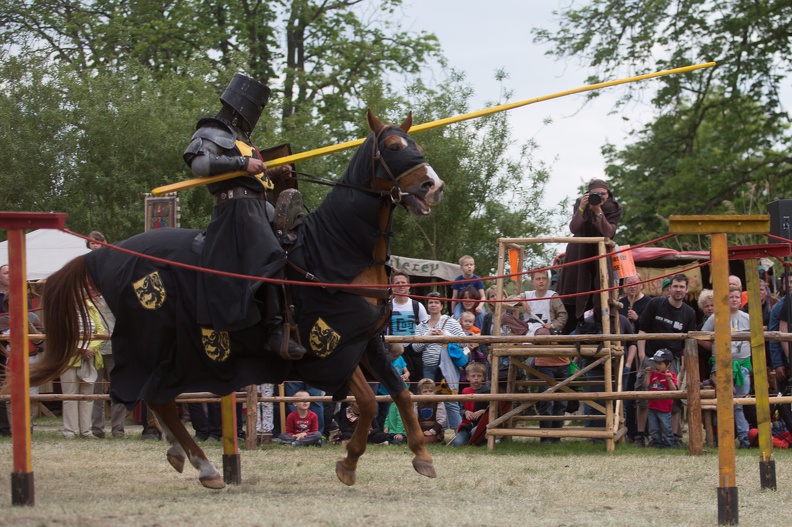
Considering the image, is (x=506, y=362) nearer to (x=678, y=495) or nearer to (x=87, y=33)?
(x=678, y=495)

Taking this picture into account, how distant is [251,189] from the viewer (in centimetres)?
748

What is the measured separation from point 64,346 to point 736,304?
6888 millimetres

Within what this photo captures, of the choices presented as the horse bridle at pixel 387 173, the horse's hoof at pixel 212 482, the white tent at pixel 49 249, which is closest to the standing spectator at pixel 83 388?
the white tent at pixel 49 249

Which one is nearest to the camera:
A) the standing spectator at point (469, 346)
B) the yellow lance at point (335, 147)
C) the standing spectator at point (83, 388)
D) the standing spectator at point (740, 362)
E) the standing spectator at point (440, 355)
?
the yellow lance at point (335, 147)

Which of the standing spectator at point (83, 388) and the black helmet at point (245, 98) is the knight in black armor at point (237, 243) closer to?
the black helmet at point (245, 98)

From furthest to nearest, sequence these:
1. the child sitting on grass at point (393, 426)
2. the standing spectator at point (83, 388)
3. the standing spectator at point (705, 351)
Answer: the standing spectator at point (83, 388)
the standing spectator at point (705, 351)
the child sitting on grass at point (393, 426)

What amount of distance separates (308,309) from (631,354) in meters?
5.71

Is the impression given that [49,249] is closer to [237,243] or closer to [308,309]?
[237,243]

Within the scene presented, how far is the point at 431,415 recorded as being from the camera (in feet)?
39.0

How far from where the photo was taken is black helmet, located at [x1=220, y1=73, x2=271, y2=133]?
24.7 feet

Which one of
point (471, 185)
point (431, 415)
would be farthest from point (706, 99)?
point (431, 415)

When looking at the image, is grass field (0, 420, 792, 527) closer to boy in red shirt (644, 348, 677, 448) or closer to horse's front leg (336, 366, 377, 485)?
horse's front leg (336, 366, 377, 485)

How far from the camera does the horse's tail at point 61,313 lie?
7.93 m

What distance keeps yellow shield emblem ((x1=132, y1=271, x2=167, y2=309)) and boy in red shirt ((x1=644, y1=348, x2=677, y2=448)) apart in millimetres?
5546
